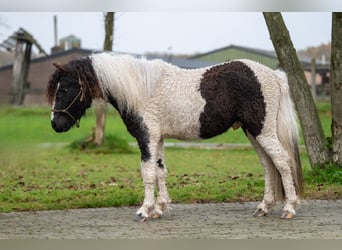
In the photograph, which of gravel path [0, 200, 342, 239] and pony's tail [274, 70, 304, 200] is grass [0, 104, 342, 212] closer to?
gravel path [0, 200, 342, 239]

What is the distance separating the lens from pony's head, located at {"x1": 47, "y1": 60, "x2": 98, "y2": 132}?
5.88 meters

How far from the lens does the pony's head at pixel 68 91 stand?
231 inches

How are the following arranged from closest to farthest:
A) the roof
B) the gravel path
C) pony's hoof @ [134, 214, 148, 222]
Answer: the gravel path, pony's hoof @ [134, 214, 148, 222], the roof

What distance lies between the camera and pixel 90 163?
11.0 metres

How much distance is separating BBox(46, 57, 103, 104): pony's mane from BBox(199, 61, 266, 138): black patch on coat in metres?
0.91

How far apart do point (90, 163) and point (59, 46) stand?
2.62 m

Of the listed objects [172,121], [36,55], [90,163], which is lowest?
[90,163]

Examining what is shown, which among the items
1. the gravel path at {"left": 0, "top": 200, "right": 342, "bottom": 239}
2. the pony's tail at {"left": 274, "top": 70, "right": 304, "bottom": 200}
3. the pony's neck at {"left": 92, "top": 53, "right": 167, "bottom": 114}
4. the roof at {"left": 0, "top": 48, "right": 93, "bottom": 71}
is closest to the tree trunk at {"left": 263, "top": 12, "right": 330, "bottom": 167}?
the gravel path at {"left": 0, "top": 200, "right": 342, "bottom": 239}

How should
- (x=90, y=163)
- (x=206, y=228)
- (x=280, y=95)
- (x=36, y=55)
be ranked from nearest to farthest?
(x=206, y=228) < (x=280, y=95) < (x=90, y=163) < (x=36, y=55)

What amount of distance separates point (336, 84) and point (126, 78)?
3061 millimetres

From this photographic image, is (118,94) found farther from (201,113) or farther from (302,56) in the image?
(302,56)

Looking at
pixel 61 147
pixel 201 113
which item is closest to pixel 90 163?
pixel 61 147

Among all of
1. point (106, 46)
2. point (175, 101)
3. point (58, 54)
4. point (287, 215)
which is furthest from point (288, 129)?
point (58, 54)

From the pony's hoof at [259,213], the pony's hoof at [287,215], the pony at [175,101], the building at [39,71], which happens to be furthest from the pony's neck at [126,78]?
the building at [39,71]
